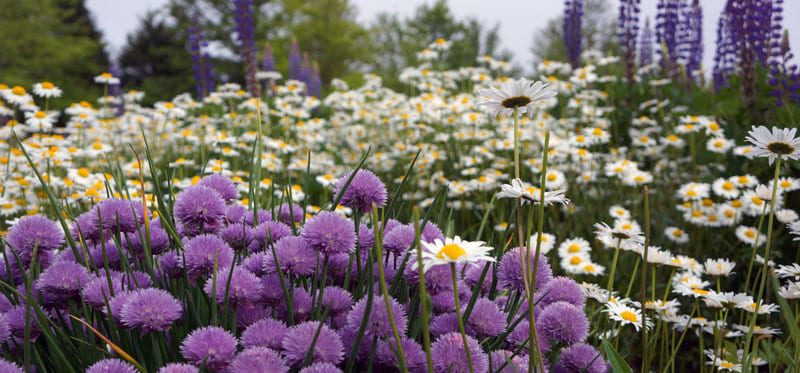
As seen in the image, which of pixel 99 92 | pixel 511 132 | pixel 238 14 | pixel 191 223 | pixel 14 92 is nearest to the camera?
pixel 191 223

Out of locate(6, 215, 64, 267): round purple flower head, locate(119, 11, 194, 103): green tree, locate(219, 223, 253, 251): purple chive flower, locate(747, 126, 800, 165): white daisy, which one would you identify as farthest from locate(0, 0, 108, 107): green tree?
locate(747, 126, 800, 165): white daisy

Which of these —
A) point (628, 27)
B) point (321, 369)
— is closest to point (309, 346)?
point (321, 369)

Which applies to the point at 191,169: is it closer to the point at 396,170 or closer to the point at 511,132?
the point at 396,170

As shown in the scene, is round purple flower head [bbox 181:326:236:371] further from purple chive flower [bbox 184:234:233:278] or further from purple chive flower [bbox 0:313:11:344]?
purple chive flower [bbox 0:313:11:344]

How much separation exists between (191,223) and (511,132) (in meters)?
3.70

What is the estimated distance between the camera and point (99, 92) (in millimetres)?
24219

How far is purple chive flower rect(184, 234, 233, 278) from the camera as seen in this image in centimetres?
98

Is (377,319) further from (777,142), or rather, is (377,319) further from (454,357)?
(777,142)

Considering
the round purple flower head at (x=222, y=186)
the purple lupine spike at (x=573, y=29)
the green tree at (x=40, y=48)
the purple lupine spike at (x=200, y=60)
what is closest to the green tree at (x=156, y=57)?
the green tree at (x=40, y=48)

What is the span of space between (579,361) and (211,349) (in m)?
0.63

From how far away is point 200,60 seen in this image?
805 cm

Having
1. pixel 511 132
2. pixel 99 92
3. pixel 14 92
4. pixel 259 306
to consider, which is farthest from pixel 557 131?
pixel 99 92

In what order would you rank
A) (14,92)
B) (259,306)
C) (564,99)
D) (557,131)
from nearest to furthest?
(259,306)
(14,92)
(557,131)
(564,99)

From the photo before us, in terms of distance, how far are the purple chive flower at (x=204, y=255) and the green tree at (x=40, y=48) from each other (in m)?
21.5
